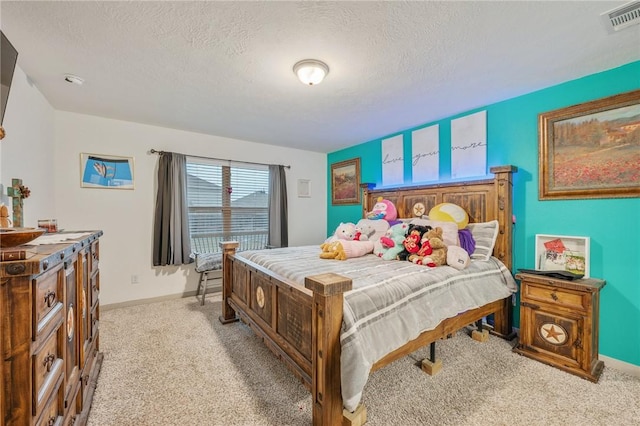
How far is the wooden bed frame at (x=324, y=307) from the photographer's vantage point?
1.41 metres

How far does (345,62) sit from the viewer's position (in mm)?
2037

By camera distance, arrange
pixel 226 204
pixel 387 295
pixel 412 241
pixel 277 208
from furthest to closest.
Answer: pixel 277 208, pixel 226 204, pixel 412 241, pixel 387 295

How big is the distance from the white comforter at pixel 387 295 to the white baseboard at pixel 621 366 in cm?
77

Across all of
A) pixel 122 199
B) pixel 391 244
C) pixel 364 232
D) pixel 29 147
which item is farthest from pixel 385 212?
pixel 29 147

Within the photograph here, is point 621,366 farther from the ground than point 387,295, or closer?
closer

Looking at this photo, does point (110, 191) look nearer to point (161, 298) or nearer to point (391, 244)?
point (161, 298)

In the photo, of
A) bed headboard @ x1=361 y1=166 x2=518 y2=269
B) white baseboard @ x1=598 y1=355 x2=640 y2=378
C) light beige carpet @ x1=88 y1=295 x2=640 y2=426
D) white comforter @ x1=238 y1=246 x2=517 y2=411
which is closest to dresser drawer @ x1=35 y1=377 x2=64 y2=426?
light beige carpet @ x1=88 y1=295 x2=640 y2=426

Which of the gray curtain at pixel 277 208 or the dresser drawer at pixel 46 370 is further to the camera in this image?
the gray curtain at pixel 277 208

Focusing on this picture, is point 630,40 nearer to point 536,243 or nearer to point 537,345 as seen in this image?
point 536,243

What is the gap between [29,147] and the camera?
2330mm

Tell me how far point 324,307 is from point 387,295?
50cm

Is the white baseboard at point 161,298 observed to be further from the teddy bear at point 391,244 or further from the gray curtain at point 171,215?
the teddy bear at point 391,244

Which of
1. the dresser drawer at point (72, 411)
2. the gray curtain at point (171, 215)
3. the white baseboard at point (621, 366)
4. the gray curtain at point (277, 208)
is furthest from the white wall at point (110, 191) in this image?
the white baseboard at point (621, 366)

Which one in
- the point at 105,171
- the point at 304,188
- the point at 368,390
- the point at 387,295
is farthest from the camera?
the point at 304,188
